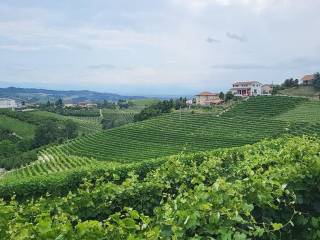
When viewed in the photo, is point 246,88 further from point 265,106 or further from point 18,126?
point 18,126

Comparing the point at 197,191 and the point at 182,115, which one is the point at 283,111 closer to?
the point at 182,115

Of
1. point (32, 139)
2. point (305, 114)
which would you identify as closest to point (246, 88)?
point (32, 139)

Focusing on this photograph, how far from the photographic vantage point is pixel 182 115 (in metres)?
78.3

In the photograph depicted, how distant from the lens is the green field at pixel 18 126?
116125mm

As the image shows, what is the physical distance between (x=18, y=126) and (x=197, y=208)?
398 feet

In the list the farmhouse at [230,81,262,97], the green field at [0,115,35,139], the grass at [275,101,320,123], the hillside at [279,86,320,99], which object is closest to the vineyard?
the grass at [275,101,320,123]

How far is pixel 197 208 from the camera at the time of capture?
4.51 m

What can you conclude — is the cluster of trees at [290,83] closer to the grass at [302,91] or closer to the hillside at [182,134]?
the grass at [302,91]

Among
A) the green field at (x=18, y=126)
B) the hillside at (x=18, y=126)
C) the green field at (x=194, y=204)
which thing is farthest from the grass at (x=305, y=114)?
the green field at (x=18, y=126)

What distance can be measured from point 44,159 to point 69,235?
2639 inches

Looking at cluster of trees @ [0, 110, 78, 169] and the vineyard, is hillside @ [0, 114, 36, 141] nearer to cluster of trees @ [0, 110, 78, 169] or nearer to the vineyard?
cluster of trees @ [0, 110, 78, 169]

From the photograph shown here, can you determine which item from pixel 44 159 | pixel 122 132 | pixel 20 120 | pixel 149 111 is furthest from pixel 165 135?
pixel 20 120

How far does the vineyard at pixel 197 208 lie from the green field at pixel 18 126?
11069cm

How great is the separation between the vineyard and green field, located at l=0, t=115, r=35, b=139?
110691 millimetres
